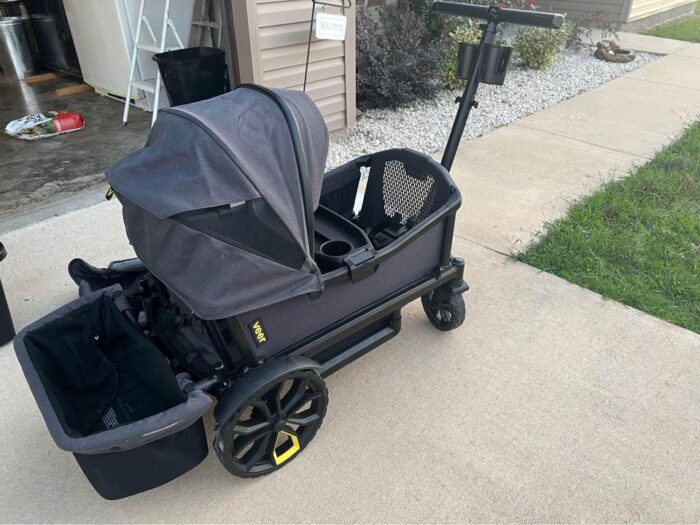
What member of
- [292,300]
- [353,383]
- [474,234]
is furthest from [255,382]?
[474,234]

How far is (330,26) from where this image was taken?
392cm

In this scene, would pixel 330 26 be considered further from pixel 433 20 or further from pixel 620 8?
pixel 620 8

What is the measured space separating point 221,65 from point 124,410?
3.01 meters

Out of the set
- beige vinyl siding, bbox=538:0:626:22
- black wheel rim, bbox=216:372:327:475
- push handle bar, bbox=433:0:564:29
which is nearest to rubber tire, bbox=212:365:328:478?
black wheel rim, bbox=216:372:327:475

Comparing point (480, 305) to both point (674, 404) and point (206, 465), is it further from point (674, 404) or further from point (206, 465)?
point (206, 465)

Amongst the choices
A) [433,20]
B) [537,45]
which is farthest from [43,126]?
[537,45]

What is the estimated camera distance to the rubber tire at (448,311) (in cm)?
238

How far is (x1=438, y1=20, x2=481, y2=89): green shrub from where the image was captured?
5668 millimetres

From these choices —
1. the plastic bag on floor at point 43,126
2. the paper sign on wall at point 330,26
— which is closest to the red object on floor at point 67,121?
the plastic bag on floor at point 43,126

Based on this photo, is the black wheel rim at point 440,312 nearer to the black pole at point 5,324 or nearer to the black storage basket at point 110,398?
A: the black storage basket at point 110,398

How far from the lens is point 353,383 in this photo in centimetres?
223

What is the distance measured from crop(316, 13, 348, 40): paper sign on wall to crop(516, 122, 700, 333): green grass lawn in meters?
2.05

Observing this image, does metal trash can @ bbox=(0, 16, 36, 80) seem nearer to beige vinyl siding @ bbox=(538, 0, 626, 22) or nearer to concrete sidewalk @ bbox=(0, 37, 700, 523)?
concrete sidewalk @ bbox=(0, 37, 700, 523)

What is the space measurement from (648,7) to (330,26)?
8.00 m
